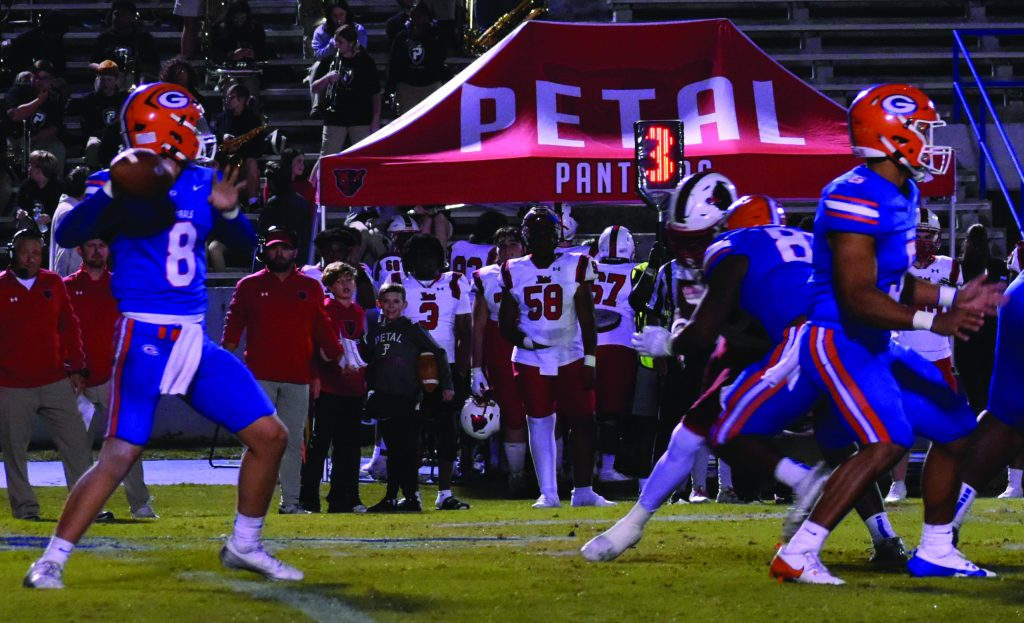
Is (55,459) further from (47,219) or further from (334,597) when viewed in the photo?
(334,597)

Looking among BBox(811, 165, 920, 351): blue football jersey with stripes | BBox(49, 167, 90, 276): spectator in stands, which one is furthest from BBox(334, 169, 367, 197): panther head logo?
BBox(811, 165, 920, 351): blue football jersey with stripes

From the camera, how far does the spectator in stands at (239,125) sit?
16000mm

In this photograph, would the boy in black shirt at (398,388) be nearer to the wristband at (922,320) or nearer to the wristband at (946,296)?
the wristband at (946,296)

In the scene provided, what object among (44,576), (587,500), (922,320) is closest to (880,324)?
(922,320)

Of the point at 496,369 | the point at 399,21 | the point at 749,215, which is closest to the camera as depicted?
the point at 749,215

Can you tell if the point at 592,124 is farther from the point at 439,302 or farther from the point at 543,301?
the point at 543,301

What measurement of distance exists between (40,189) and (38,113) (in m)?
1.67

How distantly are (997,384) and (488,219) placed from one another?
7.65 metres

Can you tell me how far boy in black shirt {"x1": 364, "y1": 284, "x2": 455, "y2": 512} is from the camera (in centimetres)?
1129

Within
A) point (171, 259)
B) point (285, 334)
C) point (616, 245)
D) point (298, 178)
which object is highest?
point (298, 178)

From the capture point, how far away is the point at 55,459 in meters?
15.0

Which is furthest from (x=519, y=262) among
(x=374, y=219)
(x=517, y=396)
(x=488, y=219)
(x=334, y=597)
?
(x=334, y=597)

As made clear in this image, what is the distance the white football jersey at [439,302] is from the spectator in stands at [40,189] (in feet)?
16.1

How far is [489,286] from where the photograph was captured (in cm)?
1220
